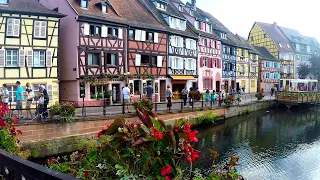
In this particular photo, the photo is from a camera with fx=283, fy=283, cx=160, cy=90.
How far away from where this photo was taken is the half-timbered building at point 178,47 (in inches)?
1244

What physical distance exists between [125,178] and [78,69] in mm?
21249

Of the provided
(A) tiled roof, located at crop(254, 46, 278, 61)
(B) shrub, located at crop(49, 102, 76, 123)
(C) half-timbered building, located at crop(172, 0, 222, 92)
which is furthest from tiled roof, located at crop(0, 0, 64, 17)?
(A) tiled roof, located at crop(254, 46, 278, 61)

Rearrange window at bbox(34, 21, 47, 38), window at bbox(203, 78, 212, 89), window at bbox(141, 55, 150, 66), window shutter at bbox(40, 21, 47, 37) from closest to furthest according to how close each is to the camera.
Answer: window at bbox(34, 21, 47, 38) < window shutter at bbox(40, 21, 47, 37) < window at bbox(141, 55, 150, 66) < window at bbox(203, 78, 212, 89)

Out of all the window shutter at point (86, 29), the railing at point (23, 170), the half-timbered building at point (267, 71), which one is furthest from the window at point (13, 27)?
the half-timbered building at point (267, 71)

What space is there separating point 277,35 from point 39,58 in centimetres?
5337

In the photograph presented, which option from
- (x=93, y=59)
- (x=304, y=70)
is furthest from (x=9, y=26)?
(x=304, y=70)

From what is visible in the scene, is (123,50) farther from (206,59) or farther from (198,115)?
(206,59)

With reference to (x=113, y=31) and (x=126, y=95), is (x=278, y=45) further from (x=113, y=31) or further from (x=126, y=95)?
(x=126, y=95)

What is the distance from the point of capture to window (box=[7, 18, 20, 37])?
2012 cm

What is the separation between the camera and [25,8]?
20.7m

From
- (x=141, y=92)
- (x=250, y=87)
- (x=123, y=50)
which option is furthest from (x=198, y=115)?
(x=250, y=87)

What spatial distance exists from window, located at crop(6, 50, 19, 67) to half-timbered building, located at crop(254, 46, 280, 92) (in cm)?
4478

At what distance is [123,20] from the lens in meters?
26.0

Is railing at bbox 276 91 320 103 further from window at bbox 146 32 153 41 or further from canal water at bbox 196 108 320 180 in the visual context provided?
window at bbox 146 32 153 41
